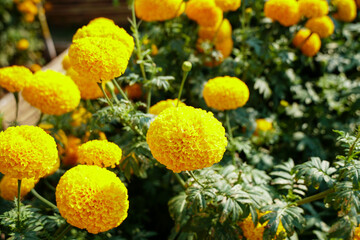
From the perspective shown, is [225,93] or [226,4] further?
[226,4]

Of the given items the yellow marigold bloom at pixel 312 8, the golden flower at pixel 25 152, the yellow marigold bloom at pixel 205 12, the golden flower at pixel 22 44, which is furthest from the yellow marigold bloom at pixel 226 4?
the golden flower at pixel 22 44

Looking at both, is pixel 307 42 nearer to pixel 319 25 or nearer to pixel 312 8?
pixel 319 25

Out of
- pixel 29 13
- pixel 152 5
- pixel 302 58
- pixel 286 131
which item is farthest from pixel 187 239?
pixel 29 13

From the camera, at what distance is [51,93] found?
1.76 meters

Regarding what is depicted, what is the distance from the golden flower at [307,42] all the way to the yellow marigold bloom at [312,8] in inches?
6.4

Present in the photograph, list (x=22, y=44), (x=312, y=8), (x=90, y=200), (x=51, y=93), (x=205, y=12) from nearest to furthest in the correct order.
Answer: (x=90, y=200) → (x=51, y=93) → (x=205, y=12) → (x=312, y=8) → (x=22, y=44)

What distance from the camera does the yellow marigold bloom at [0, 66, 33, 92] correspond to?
1841 millimetres

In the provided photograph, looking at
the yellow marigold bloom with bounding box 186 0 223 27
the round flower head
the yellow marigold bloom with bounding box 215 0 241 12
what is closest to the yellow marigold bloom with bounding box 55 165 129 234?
the round flower head

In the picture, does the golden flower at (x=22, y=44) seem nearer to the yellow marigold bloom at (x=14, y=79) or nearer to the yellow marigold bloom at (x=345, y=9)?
the yellow marigold bloom at (x=14, y=79)

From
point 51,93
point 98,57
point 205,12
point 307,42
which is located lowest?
point 307,42

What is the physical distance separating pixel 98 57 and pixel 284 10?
4.73ft

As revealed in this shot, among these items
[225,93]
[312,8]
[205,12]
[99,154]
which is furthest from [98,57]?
[312,8]

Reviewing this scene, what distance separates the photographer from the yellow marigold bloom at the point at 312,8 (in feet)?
7.47

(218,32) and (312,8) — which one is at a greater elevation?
(312,8)
